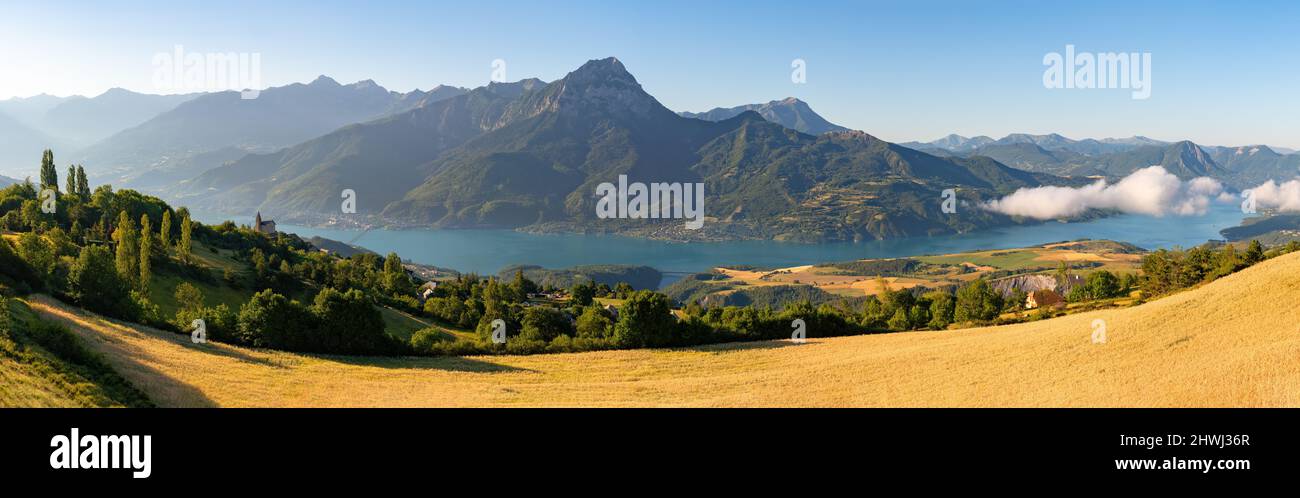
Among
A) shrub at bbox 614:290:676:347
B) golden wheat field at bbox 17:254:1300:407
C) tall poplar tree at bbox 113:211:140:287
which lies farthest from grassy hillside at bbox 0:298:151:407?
tall poplar tree at bbox 113:211:140:287

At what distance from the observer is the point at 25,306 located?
108ft

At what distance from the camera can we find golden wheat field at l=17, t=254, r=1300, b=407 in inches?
1005

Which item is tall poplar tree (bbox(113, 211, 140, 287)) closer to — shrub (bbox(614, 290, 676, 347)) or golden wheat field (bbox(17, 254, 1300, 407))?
golden wheat field (bbox(17, 254, 1300, 407))

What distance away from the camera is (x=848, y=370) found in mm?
35062

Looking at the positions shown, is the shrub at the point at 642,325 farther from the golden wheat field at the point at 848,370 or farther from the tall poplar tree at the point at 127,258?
the tall poplar tree at the point at 127,258

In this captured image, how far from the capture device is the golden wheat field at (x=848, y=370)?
83.8 feet

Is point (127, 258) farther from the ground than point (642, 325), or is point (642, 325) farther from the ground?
point (127, 258)

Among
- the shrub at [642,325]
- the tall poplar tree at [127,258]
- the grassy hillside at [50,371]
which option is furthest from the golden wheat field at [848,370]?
the tall poplar tree at [127,258]

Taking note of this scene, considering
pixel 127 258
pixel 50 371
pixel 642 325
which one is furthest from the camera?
pixel 127 258

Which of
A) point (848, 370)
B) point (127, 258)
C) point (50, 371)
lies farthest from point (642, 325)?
point (127, 258)

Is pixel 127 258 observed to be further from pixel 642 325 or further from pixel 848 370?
pixel 848 370

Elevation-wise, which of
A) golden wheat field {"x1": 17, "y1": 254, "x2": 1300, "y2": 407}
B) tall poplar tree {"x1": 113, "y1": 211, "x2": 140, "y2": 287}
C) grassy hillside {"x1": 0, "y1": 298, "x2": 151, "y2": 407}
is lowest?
golden wheat field {"x1": 17, "y1": 254, "x2": 1300, "y2": 407}

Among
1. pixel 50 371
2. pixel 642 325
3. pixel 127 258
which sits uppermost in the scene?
pixel 127 258
